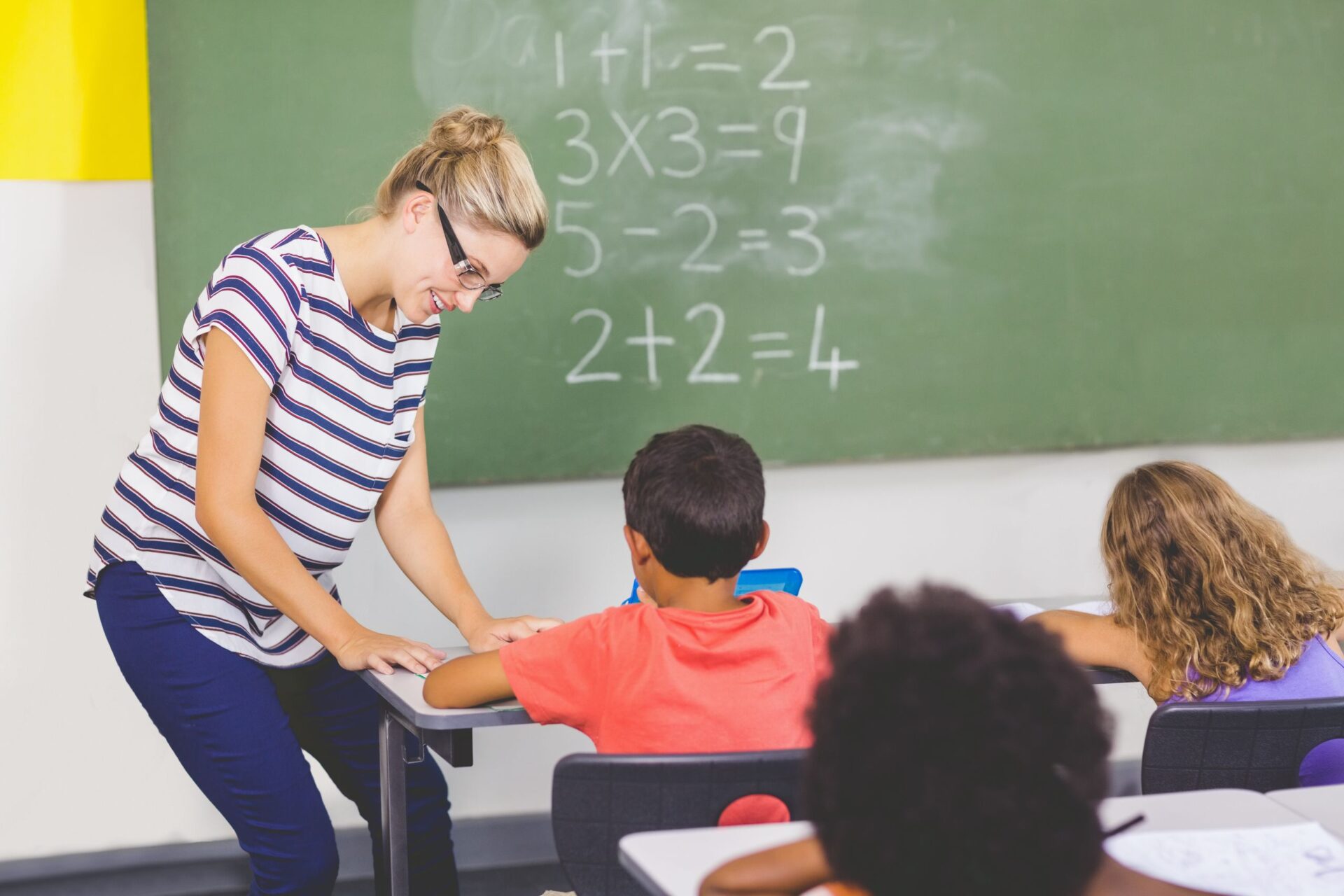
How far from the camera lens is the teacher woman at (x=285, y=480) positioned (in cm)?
160

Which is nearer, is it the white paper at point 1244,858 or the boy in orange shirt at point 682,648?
the white paper at point 1244,858

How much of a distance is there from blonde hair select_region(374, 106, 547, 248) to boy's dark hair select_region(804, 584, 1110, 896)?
1.01 m

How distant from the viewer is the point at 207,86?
8.17 ft

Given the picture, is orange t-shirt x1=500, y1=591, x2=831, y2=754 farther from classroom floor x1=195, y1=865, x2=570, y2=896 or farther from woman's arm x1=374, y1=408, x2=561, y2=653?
classroom floor x1=195, y1=865, x2=570, y2=896

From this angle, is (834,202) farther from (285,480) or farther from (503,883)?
(503,883)

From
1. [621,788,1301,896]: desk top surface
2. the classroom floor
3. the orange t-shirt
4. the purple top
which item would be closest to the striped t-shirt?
the orange t-shirt

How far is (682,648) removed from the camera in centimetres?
148

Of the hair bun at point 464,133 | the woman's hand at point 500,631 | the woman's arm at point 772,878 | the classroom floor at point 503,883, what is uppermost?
the hair bun at point 464,133

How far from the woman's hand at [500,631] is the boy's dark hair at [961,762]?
1060 millimetres

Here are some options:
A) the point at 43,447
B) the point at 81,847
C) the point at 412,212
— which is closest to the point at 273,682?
the point at 412,212

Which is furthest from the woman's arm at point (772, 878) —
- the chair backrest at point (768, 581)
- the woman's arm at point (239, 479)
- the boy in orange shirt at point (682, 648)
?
the chair backrest at point (768, 581)

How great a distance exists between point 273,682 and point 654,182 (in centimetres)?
144

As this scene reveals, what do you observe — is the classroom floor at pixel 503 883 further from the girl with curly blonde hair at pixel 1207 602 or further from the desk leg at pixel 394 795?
the girl with curly blonde hair at pixel 1207 602

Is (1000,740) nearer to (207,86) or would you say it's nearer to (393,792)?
(393,792)
